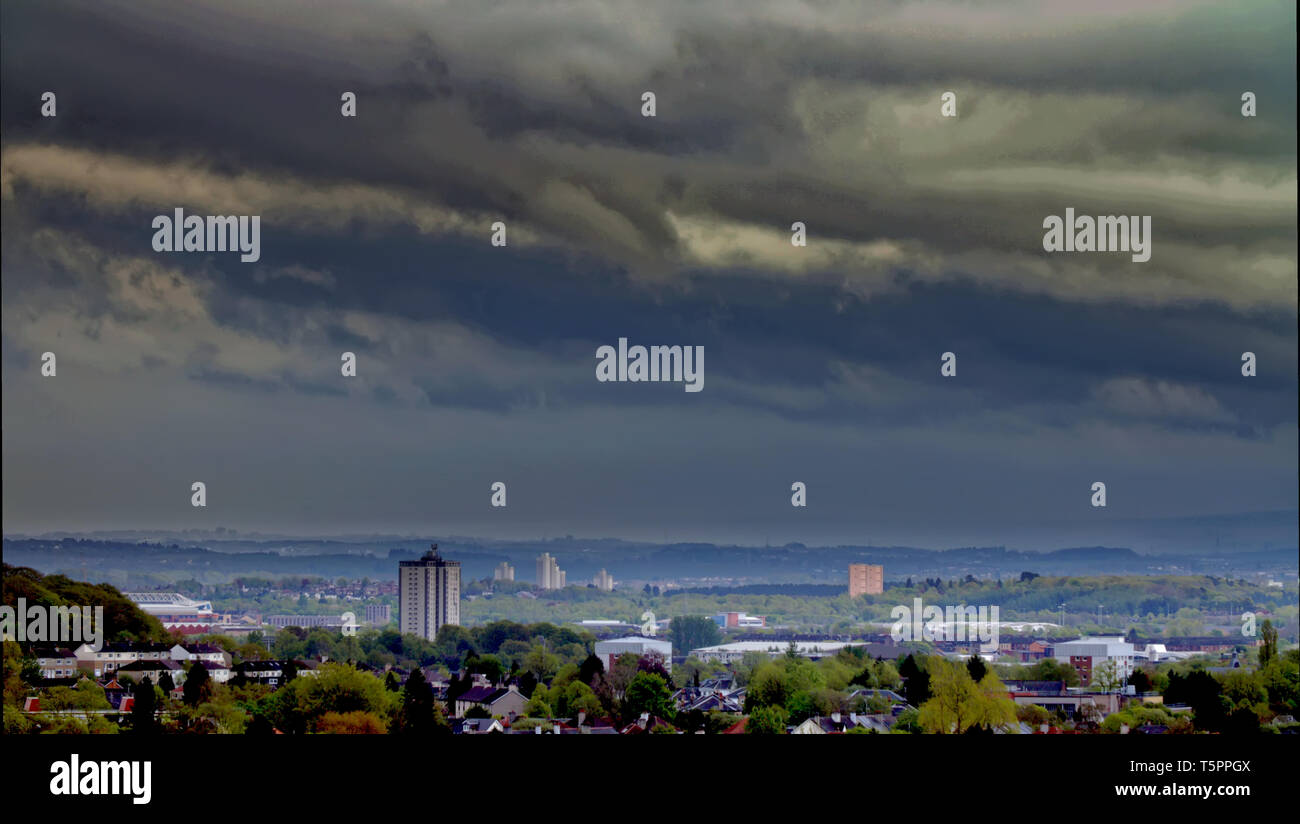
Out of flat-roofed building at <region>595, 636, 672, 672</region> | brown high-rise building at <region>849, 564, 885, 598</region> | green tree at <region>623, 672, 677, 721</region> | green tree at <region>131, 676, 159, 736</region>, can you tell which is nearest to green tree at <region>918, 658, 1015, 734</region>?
green tree at <region>623, 672, 677, 721</region>

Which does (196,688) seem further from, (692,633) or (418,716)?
(692,633)

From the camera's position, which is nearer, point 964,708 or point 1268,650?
point 964,708

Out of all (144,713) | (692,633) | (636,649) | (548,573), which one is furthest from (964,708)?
(548,573)

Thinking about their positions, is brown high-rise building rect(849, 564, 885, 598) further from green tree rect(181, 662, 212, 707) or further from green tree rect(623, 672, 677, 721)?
green tree rect(181, 662, 212, 707)

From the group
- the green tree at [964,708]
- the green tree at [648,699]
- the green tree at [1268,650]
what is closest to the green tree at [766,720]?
the green tree at [648,699]

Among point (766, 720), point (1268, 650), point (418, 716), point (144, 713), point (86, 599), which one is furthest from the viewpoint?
point (86, 599)

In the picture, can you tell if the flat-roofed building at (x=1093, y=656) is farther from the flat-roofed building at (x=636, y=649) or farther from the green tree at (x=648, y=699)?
the green tree at (x=648, y=699)
